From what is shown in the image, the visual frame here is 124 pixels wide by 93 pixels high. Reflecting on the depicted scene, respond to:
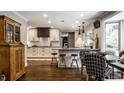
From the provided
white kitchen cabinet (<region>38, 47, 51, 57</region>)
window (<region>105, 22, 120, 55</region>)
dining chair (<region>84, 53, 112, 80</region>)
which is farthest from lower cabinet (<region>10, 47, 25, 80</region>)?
white kitchen cabinet (<region>38, 47, 51, 57</region>)

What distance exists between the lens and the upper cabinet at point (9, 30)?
447 cm

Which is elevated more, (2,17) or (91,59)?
(2,17)

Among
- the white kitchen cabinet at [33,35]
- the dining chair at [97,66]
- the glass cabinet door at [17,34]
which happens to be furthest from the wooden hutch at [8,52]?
the white kitchen cabinet at [33,35]

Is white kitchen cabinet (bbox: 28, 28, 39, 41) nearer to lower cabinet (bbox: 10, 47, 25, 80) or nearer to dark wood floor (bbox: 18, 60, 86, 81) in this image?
dark wood floor (bbox: 18, 60, 86, 81)

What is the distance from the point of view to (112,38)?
606cm

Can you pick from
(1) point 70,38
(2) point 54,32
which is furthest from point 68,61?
(1) point 70,38

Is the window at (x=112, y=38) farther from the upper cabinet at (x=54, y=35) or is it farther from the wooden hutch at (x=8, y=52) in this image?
the upper cabinet at (x=54, y=35)

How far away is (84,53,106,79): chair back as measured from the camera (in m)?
3.50

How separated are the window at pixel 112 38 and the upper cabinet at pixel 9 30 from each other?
3.17 meters

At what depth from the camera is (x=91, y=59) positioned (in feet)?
12.4

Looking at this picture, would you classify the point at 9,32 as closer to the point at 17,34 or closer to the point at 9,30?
the point at 9,30
